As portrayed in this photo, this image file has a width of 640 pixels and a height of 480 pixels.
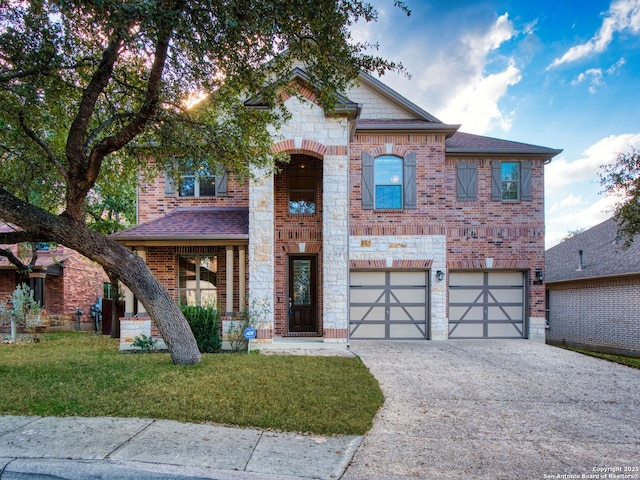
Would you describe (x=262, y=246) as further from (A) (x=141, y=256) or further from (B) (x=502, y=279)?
(B) (x=502, y=279)

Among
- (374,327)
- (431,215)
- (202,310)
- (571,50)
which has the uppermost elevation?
(571,50)

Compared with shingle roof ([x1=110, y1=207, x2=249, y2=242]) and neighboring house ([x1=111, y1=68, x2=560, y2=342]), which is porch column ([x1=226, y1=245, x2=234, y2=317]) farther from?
shingle roof ([x1=110, y1=207, x2=249, y2=242])

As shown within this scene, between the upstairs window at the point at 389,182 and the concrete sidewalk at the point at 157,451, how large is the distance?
851 cm

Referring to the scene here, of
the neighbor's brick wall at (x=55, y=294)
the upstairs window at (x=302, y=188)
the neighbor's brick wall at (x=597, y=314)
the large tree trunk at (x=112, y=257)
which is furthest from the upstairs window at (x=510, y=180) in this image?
the neighbor's brick wall at (x=55, y=294)

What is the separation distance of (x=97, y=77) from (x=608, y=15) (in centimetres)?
1326

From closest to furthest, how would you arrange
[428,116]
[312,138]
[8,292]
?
[312,138], [428,116], [8,292]

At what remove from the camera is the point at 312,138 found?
409 inches

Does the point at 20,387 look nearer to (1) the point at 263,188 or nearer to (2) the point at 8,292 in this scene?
(1) the point at 263,188

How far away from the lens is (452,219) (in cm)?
1192

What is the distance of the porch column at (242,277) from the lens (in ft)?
35.0

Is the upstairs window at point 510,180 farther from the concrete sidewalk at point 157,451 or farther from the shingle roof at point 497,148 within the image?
the concrete sidewalk at point 157,451

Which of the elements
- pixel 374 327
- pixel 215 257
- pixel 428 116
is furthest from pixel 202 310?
pixel 428 116

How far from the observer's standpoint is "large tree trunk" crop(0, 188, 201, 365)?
22.3 feet

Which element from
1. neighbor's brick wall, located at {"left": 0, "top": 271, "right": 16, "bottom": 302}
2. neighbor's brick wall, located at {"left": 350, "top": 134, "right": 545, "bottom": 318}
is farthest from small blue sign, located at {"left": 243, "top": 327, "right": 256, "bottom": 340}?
neighbor's brick wall, located at {"left": 0, "top": 271, "right": 16, "bottom": 302}
